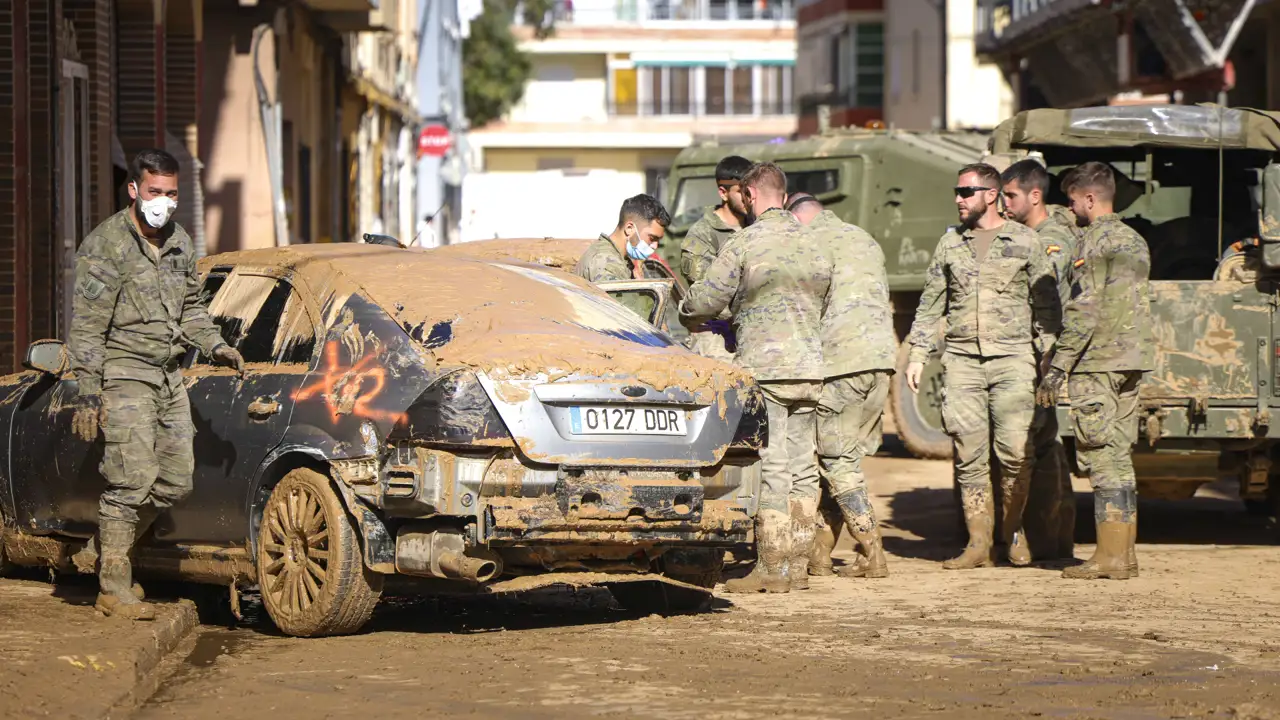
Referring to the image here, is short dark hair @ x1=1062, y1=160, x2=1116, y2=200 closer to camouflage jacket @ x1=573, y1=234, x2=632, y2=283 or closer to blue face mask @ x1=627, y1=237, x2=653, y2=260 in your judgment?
blue face mask @ x1=627, y1=237, x2=653, y2=260

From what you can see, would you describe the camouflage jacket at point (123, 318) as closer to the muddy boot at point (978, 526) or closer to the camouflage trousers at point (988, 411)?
the camouflage trousers at point (988, 411)

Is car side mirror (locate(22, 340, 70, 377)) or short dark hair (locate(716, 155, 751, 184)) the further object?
short dark hair (locate(716, 155, 751, 184))

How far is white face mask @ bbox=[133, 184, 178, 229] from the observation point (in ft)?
28.1

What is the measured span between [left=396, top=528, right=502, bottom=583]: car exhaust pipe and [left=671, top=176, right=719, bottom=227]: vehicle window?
11.4 m

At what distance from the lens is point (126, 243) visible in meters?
8.58

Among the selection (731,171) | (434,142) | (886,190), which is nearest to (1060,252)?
(731,171)

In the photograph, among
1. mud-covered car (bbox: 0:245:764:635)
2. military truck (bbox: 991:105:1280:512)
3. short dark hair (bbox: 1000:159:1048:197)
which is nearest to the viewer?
mud-covered car (bbox: 0:245:764:635)

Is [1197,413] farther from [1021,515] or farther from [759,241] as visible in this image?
[759,241]

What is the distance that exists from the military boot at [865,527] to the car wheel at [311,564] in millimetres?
3019

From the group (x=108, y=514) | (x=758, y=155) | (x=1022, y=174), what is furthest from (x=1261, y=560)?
(x=758, y=155)

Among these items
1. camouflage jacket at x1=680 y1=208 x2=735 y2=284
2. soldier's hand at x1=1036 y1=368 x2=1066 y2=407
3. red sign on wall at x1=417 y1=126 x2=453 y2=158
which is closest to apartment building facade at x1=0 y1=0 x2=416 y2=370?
red sign on wall at x1=417 y1=126 x2=453 y2=158

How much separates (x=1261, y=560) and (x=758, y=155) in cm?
870

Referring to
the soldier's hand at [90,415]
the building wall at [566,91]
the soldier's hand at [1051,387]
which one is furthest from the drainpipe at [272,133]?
the building wall at [566,91]

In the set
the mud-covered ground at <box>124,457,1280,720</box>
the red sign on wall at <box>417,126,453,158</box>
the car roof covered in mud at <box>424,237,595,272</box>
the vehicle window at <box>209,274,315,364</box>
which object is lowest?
the mud-covered ground at <box>124,457,1280,720</box>
